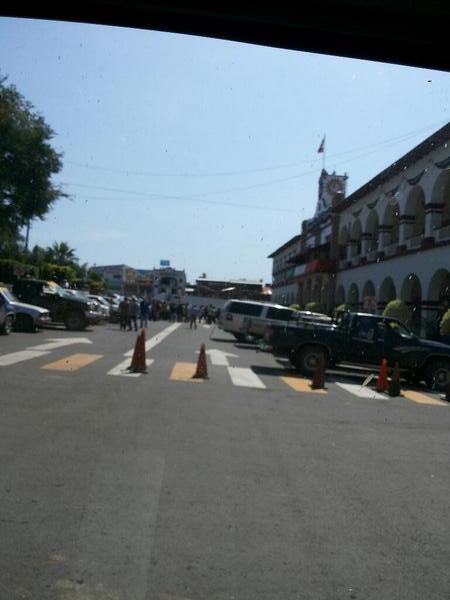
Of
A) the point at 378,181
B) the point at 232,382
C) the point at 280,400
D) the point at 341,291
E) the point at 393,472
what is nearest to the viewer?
the point at 393,472

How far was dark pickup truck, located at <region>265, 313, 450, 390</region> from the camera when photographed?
1852 centimetres

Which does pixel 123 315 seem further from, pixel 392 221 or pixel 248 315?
pixel 392 221

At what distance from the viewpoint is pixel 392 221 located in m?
40.0

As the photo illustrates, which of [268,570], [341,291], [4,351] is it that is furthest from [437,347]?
[341,291]

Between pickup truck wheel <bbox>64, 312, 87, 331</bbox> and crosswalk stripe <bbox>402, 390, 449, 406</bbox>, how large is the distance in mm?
16573

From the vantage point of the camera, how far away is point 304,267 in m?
59.7

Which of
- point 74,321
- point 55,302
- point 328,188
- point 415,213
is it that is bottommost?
point 74,321

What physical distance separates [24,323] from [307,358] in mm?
11793

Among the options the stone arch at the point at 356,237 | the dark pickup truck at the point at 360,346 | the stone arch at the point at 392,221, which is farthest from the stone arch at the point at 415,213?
the dark pickup truck at the point at 360,346

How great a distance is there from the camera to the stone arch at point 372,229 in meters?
43.7

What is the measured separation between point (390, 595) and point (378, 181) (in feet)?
124

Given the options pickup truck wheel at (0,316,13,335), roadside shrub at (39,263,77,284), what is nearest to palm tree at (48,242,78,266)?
roadside shrub at (39,263,77,284)

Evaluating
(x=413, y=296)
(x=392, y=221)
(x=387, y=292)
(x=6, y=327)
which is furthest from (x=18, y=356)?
(x=387, y=292)

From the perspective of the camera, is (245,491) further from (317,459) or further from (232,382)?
(232,382)
